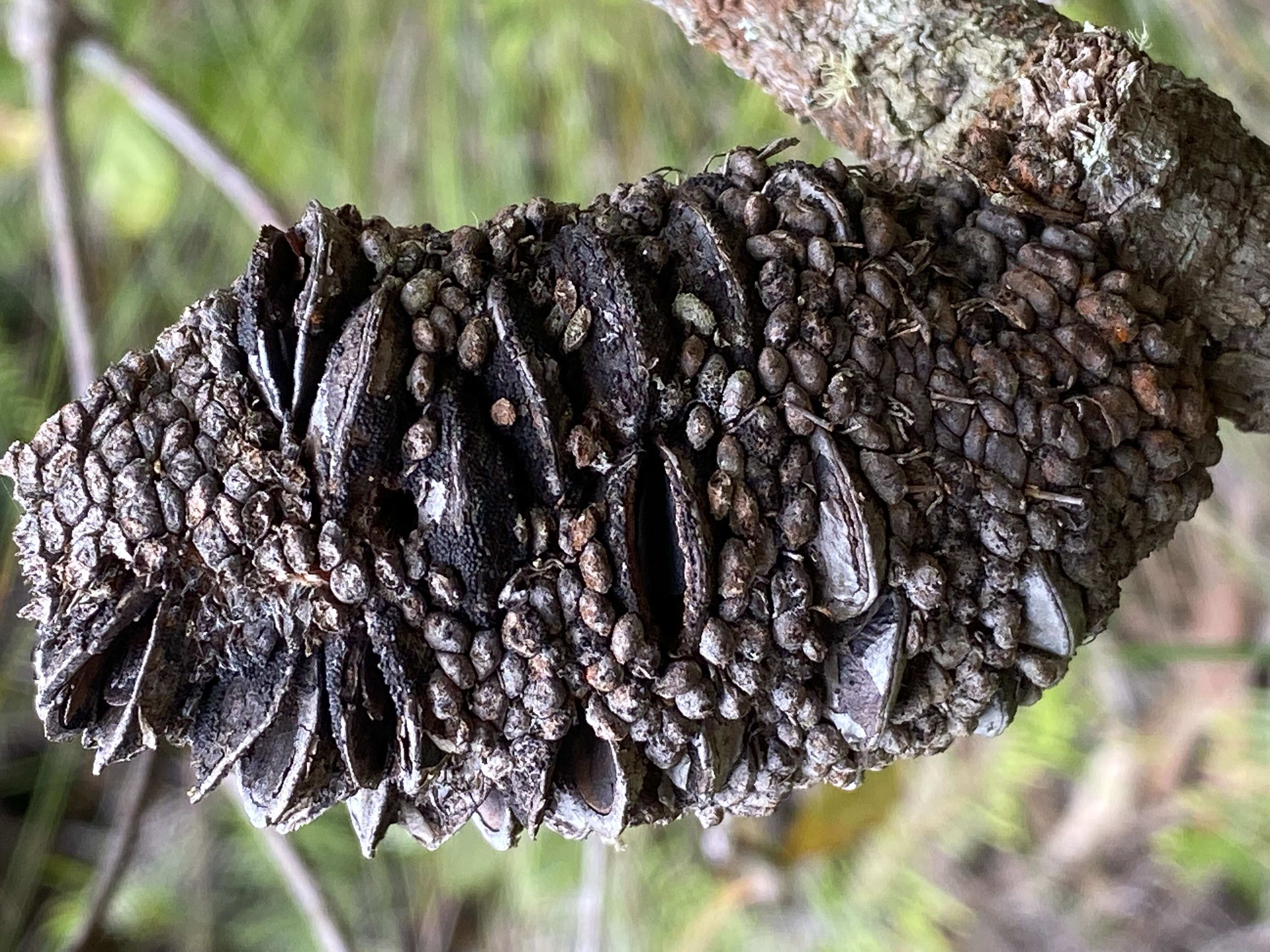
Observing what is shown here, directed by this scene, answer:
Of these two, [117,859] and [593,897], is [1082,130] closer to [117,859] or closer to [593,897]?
[117,859]

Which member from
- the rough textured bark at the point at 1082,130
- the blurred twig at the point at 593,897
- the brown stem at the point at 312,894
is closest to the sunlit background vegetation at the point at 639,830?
the blurred twig at the point at 593,897

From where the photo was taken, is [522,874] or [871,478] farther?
[522,874]

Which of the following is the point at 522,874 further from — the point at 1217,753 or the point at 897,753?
the point at 897,753

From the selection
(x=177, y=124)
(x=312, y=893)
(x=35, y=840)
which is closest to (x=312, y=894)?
(x=312, y=893)

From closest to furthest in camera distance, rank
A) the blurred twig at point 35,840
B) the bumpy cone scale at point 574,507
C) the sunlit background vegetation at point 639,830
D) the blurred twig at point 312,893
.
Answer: the bumpy cone scale at point 574,507 → the blurred twig at point 312,893 → the sunlit background vegetation at point 639,830 → the blurred twig at point 35,840

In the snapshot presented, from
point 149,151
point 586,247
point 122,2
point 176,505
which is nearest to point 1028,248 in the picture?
point 586,247

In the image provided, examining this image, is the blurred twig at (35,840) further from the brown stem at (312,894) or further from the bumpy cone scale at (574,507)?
the bumpy cone scale at (574,507)
